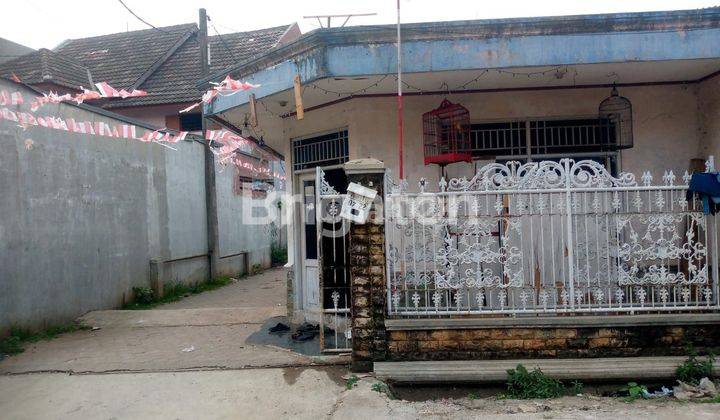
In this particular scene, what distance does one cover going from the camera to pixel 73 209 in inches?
337

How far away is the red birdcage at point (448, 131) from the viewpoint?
251 inches

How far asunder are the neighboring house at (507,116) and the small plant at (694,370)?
604mm

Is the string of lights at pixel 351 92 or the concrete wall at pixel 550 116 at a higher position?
the string of lights at pixel 351 92

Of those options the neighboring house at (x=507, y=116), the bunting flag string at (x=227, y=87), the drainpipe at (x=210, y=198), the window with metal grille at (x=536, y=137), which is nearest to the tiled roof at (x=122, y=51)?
the drainpipe at (x=210, y=198)

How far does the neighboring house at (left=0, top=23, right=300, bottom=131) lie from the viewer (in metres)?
14.9

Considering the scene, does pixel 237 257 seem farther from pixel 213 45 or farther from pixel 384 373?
pixel 384 373

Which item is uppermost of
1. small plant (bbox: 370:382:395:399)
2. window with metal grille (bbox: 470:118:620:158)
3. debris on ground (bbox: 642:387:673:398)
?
window with metal grille (bbox: 470:118:620:158)

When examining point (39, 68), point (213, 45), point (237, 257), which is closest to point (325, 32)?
point (237, 257)

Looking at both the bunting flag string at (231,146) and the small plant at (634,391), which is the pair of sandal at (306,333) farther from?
the bunting flag string at (231,146)

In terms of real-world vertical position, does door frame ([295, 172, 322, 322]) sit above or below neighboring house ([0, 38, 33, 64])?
below

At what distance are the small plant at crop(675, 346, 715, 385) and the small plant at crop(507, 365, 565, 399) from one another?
1130mm

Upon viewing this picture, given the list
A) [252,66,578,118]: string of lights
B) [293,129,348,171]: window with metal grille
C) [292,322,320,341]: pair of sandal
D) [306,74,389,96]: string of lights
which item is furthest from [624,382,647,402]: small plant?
[293,129,348,171]: window with metal grille

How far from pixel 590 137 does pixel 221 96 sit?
5.25m

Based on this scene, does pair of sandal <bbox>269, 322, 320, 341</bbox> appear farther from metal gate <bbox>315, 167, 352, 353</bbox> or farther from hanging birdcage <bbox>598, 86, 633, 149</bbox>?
hanging birdcage <bbox>598, 86, 633, 149</bbox>
